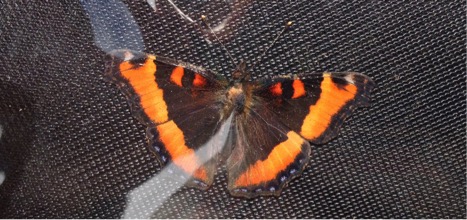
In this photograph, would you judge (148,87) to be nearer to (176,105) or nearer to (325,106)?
(176,105)

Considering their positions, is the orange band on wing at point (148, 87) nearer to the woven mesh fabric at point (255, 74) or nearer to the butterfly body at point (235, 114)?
the butterfly body at point (235, 114)

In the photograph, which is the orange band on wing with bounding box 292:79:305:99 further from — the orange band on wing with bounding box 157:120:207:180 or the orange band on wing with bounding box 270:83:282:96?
the orange band on wing with bounding box 157:120:207:180

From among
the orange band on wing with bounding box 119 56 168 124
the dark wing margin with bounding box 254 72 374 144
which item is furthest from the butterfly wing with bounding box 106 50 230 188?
the dark wing margin with bounding box 254 72 374 144

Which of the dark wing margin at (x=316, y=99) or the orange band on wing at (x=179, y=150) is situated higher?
the dark wing margin at (x=316, y=99)

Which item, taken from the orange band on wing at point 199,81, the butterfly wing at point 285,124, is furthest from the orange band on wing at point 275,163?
the orange band on wing at point 199,81

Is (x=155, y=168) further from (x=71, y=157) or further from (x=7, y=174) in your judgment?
(x=7, y=174)

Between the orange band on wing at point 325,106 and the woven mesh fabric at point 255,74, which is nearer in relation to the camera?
the orange band on wing at point 325,106

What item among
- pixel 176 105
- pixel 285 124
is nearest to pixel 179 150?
pixel 176 105
